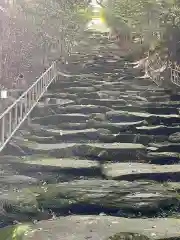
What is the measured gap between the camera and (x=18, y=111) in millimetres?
11391

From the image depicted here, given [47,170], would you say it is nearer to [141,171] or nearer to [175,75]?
[141,171]

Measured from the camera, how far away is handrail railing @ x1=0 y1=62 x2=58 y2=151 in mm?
8666

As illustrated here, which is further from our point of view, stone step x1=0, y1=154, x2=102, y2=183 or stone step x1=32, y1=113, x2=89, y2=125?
stone step x1=32, y1=113, x2=89, y2=125

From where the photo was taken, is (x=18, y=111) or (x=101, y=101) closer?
(x=18, y=111)

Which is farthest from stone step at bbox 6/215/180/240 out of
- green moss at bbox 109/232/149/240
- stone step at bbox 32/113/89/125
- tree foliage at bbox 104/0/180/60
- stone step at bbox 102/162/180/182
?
tree foliage at bbox 104/0/180/60

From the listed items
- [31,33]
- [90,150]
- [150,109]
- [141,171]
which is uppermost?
[31,33]

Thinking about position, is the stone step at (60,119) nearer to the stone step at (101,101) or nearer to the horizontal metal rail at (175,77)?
the stone step at (101,101)

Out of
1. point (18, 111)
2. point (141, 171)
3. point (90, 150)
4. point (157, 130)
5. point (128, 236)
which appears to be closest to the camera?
point (128, 236)

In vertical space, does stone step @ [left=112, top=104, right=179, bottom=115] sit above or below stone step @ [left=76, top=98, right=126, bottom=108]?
below

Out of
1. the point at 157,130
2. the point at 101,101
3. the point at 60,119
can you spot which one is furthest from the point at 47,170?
the point at 101,101

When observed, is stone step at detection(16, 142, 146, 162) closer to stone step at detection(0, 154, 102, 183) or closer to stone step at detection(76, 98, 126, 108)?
stone step at detection(0, 154, 102, 183)

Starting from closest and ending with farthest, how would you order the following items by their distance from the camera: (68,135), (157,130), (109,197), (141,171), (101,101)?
(109,197)
(141,171)
(68,135)
(157,130)
(101,101)

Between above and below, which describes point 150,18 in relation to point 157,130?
above

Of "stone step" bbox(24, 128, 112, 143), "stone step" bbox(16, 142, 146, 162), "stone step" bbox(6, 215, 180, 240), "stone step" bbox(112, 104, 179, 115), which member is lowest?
"stone step" bbox(6, 215, 180, 240)
